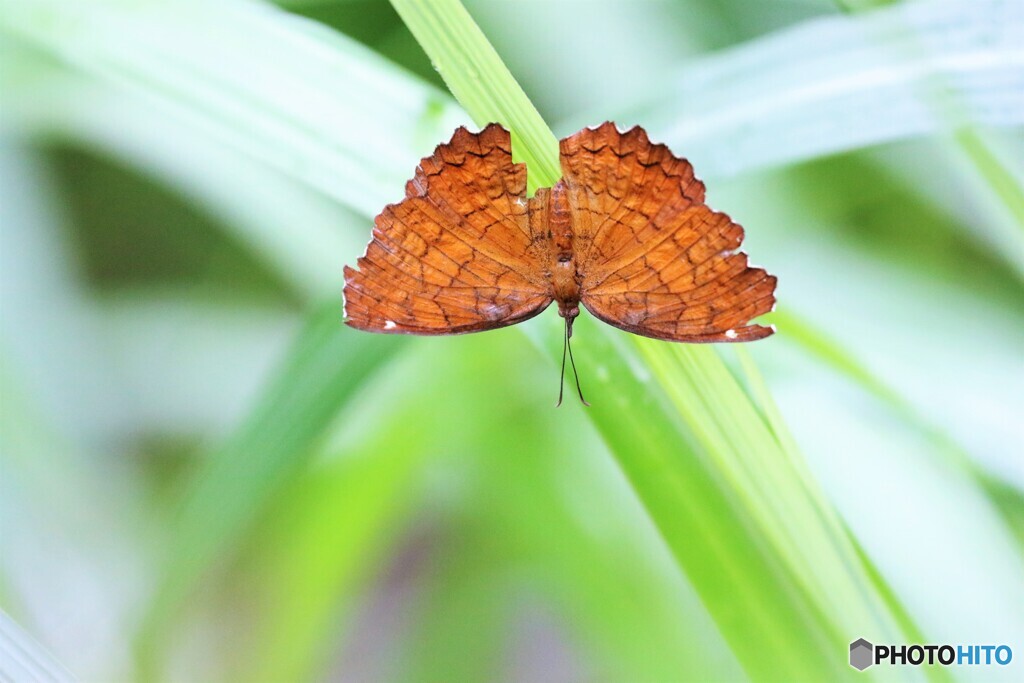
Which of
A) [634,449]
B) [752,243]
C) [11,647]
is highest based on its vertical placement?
[752,243]

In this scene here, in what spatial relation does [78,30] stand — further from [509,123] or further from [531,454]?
[531,454]

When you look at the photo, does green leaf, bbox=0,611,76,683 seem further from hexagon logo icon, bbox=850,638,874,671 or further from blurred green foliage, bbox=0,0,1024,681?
hexagon logo icon, bbox=850,638,874,671

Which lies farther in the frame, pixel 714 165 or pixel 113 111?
pixel 113 111

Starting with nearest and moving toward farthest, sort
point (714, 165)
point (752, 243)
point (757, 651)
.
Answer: point (757, 651) < point (714, 165) < point (752, 243)

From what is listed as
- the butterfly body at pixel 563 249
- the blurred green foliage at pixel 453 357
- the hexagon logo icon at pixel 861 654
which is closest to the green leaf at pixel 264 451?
the blurred green foliage at pixel 453 357

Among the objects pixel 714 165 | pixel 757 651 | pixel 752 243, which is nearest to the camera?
pixel 757 651

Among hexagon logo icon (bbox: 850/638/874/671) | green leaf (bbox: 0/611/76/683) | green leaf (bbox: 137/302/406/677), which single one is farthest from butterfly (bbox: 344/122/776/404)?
green leaf (bbox: 0/611/76/683)

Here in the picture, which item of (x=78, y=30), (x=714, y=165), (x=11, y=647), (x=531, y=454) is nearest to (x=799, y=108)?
(x=714, y=165)

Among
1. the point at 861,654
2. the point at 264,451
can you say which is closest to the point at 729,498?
the point at 861,654
